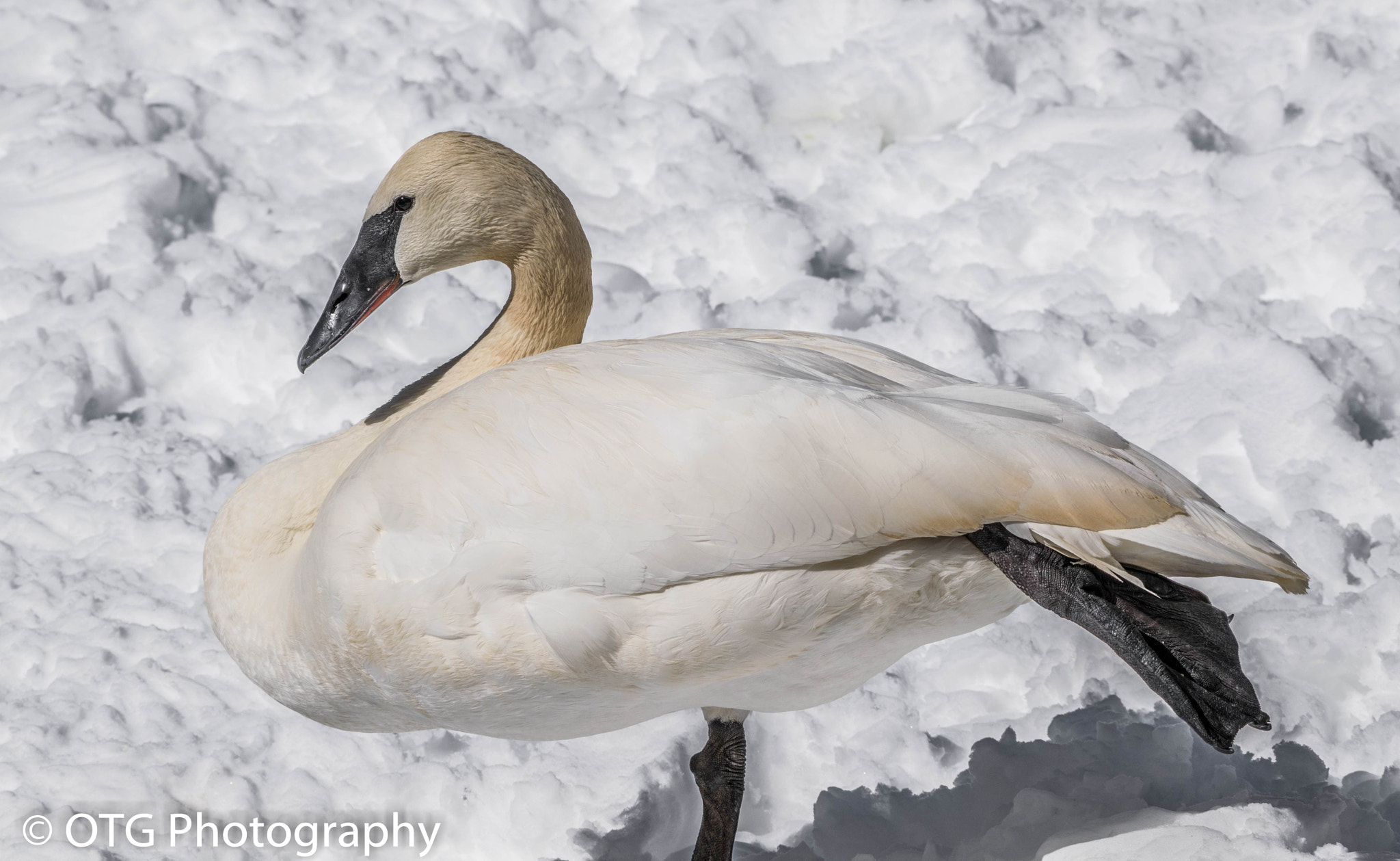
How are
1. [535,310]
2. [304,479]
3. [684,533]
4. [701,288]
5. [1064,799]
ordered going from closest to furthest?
[684,533], [304,479], [535,310], [1064,799], [701,288]

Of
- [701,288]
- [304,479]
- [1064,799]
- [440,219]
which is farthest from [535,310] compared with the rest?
[701,288]

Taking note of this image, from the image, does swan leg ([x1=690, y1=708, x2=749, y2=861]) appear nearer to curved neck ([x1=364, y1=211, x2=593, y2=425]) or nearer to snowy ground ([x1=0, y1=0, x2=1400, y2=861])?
snowy ground ([x1=0, y1=0, x2=1400, y2=861])

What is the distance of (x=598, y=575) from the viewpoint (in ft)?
7.45

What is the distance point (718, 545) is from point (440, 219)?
102 centimetres

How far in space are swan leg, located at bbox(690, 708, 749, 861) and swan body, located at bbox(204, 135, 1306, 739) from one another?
299 mm

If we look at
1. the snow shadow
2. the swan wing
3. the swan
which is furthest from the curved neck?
the snow shadow

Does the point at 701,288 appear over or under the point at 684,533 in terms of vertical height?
under

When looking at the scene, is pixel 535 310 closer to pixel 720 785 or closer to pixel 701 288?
pixel 720 785

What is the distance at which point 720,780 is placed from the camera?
2.96 meters

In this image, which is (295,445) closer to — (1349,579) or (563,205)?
(563,205)

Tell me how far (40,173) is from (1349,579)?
4.65 metres

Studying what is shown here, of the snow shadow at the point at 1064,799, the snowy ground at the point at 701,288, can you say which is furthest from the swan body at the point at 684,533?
the snowy ground at the point at 701,288

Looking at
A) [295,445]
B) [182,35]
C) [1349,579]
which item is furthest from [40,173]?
[1349,579]

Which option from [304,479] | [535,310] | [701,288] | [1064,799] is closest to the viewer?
[304,479]
